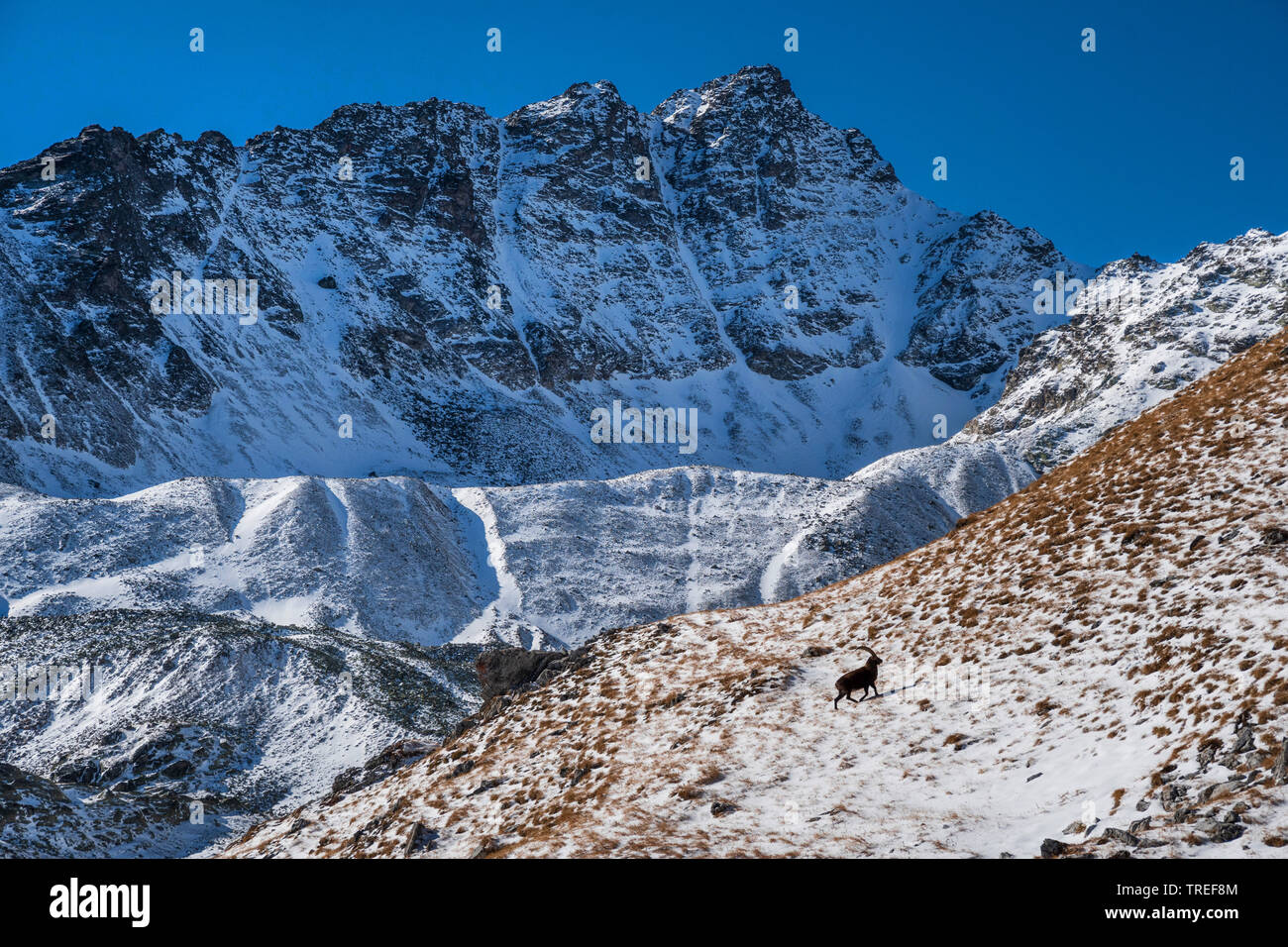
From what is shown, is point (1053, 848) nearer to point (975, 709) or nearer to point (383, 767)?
point (975, 709)

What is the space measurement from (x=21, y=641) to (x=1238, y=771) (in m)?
79.4

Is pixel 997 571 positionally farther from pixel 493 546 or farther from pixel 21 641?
pixel 493 546

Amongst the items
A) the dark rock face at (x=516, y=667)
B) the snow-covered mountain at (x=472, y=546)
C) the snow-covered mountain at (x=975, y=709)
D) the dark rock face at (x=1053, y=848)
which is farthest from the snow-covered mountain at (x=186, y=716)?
the dark rock face at (x=1053, y=848)

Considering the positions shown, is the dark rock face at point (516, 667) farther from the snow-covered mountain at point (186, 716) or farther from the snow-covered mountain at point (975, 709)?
the snow-covered mountain at point (186, 716)

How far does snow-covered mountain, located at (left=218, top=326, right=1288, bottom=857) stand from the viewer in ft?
48.3

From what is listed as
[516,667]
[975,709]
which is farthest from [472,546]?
[975,709]

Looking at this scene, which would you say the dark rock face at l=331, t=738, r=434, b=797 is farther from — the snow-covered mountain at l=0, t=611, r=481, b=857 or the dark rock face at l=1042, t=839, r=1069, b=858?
the snow-covered mountain at l=0, t=611, r=481, b=857

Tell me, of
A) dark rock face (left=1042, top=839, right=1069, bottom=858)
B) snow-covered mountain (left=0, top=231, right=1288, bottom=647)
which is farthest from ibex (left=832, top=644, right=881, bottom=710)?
snow-covered mountain (left=0, top=231, right=1288, bottom=647)

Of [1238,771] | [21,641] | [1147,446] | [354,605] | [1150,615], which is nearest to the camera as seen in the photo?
[1238,771]

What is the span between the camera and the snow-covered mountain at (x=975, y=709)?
14711mm

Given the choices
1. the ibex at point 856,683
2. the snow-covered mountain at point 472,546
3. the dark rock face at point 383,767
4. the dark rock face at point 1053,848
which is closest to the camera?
the dark rock face at point 1053,848

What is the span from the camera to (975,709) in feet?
63.4
